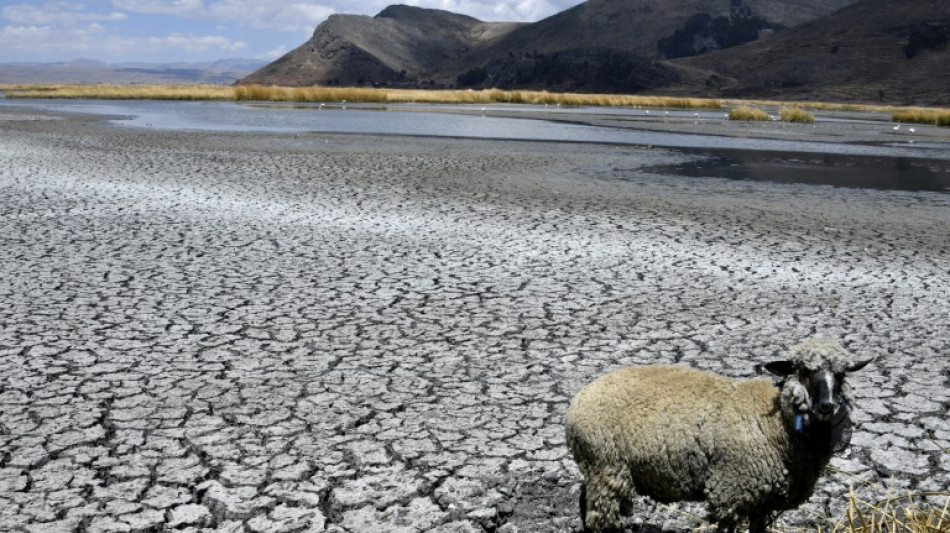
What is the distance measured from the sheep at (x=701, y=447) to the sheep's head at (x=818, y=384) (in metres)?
0.01

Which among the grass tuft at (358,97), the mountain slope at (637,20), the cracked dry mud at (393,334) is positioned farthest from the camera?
the mountain slope at (637,20)

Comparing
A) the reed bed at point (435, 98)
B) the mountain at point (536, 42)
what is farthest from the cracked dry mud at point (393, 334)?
the mountain at point (536, 42)

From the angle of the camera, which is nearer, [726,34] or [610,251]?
[610,251]

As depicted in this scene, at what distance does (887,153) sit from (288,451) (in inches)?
1012

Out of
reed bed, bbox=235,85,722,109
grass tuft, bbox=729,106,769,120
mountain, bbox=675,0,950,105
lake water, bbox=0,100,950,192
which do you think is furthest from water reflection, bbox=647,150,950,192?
mountain, bbox=675,0,950,105

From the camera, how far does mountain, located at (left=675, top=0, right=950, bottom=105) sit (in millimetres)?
99919

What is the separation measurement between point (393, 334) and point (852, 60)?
4728 inches

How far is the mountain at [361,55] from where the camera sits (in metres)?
157

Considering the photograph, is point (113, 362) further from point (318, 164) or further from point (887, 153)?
point (887, 153)

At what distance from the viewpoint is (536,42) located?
170125 mm

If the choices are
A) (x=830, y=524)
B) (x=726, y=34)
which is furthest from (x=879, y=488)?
(x=726, y=34)

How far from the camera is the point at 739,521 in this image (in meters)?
3.10

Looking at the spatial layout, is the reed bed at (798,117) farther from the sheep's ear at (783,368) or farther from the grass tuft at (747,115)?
the sheep's ear at (783,368)

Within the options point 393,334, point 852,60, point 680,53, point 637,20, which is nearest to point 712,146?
point 393,334
